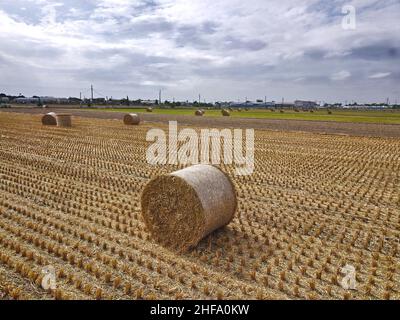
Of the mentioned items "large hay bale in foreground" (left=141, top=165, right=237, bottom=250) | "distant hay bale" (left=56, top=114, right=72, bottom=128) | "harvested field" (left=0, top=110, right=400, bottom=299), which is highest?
"distant hay bale" (left=56, top=114, right=72, bottom=128)

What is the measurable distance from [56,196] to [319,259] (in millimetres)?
6502

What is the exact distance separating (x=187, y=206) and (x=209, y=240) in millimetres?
804

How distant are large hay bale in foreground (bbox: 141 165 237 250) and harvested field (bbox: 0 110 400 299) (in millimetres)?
286

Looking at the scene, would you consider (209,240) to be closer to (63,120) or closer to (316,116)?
(63,120)

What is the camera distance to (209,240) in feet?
22.4

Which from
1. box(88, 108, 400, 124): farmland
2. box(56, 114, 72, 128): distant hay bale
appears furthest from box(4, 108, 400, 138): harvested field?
box(56, 114, 72, 128): distant hay bale

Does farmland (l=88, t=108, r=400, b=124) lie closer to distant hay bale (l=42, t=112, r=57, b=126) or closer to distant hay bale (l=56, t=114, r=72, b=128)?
distant hay bale (l=56, t=114, r=72, b=128)

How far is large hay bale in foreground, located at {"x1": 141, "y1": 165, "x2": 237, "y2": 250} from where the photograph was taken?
21.4 feet

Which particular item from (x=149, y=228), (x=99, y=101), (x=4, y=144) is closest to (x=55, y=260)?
(x=149, y=228)

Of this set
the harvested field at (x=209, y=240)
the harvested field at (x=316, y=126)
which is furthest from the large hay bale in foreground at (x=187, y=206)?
the harvested field at (x=316, y=126)

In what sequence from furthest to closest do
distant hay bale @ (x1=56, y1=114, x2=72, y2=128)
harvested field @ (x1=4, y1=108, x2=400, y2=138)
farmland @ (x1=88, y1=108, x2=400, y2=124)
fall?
farmland @ (x1=88, y1=108, x2=400, y2=124), harvested field @ (x1=4, y1=108, x2=400, y2=138), distant hay bale @ (x1=56, y1=114, x2=72, y2=128)

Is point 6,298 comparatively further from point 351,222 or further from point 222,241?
point 351,222

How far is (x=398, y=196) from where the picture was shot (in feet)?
33.3

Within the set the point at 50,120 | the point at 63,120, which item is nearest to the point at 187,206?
the point at 63,120
